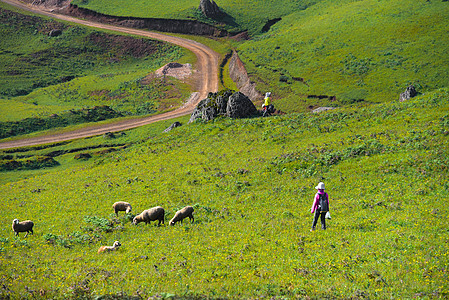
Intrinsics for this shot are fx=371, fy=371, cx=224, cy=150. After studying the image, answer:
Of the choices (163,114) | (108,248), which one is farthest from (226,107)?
(108,248)

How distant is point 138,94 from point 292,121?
59800 mm

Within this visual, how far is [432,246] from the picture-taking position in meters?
16.1

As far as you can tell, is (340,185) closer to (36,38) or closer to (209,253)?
(209,253)

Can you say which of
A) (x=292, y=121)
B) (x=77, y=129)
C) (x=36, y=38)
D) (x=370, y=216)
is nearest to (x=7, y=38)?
(x=36, y=38)

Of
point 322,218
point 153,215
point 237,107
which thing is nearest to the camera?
point 322,218

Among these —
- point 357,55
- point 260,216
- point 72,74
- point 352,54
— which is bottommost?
point 260,216

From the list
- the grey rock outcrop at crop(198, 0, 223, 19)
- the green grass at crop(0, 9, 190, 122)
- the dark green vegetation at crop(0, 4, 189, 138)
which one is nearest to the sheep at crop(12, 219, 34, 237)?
the dark green vegetation at crop(0, 4, 189, 138)

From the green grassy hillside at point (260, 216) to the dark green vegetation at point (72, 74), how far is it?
43.0 metres

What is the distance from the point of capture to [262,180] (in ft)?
107

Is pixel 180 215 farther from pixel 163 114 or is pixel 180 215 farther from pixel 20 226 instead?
pixel 163 114

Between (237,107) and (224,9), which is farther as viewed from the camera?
(224,9)

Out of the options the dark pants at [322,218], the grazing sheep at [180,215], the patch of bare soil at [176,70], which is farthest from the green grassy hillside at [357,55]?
the dark pants at [322,218]

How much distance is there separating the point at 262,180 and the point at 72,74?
342 feet

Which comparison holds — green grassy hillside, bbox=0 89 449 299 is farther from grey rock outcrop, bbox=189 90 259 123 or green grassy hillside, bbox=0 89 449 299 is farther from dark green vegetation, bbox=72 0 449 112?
dark green vegetation, bbox=72 0 449 112
